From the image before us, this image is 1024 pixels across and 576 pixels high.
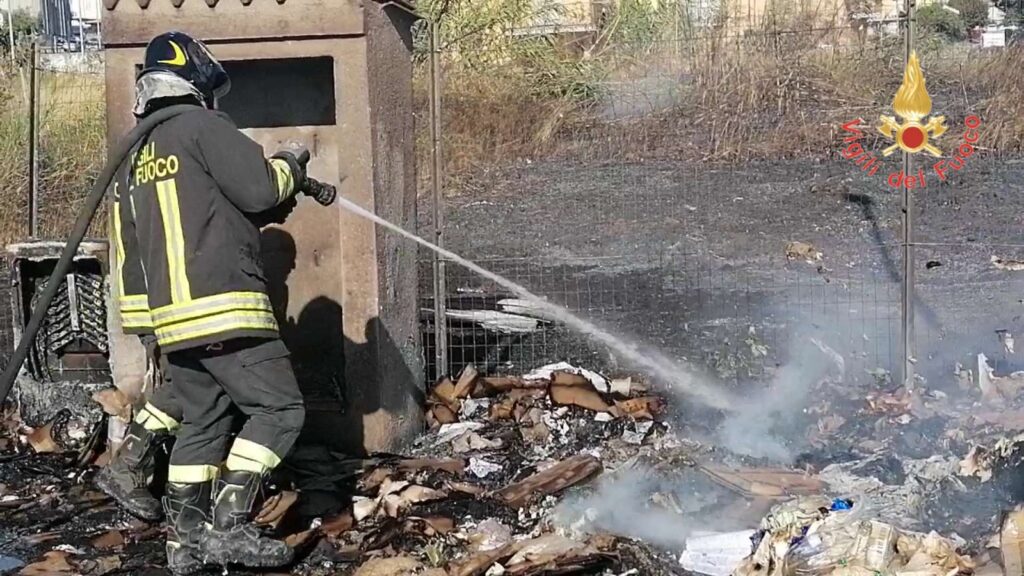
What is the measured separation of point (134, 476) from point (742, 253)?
639 centimetres

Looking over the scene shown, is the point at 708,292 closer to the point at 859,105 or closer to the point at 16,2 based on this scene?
the point at 859,105

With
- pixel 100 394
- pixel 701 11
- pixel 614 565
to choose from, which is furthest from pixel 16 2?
pixel 614 565

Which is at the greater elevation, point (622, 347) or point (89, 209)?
point (89, 209)

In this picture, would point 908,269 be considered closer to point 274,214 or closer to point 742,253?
point 742,253

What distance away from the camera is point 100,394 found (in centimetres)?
563

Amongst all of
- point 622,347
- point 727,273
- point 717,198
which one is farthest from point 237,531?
point 717,198

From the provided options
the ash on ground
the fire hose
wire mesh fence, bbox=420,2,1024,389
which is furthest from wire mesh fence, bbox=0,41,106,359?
the fire hose

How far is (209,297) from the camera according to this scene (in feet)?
13.6

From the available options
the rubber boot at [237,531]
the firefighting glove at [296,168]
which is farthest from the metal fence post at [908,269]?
the rubber boot at [237,531]

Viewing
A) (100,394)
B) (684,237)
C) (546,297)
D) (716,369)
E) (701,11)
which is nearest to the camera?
(100,394)

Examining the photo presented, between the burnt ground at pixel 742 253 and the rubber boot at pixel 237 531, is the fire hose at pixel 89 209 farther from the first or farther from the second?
the burnt ground at pixel 742 253

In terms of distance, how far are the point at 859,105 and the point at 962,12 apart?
2484mm

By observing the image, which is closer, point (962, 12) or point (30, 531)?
point (30, 531)

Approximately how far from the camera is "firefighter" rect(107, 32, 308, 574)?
163 inches
